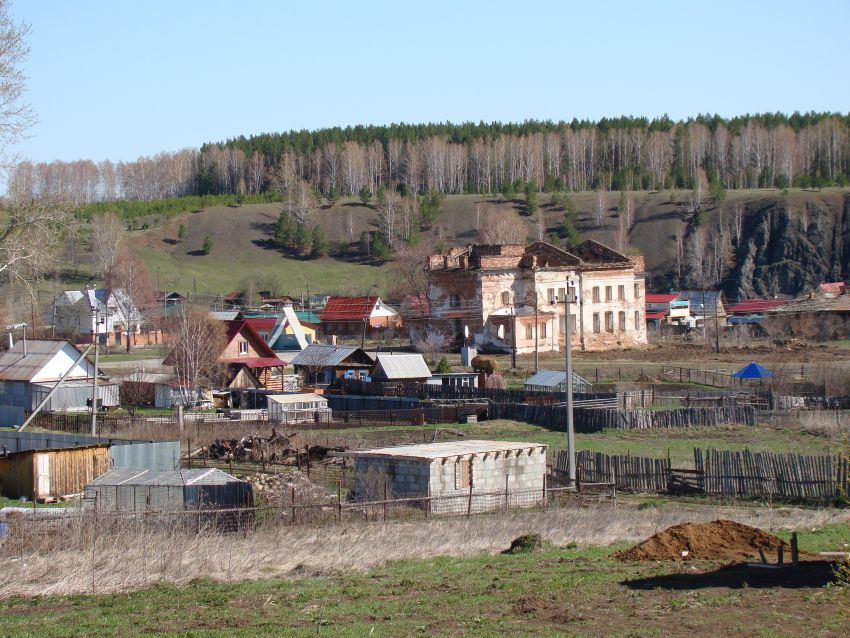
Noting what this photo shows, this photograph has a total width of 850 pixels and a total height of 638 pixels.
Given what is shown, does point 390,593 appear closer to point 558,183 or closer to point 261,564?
point 261,564

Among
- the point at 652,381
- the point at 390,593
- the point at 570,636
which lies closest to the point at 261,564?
the point at 390,593

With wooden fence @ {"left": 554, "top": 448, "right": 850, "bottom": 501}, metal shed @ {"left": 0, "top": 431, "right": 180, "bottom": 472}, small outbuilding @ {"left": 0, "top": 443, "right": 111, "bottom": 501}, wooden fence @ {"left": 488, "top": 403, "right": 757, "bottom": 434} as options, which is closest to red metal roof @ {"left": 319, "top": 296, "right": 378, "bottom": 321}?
wooden fence @ {"left": 488, "top": 403, "right": 757, "bottom": 434}

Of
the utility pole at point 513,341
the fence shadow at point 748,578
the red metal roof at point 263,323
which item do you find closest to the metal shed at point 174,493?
the fence shadow at point 748,578

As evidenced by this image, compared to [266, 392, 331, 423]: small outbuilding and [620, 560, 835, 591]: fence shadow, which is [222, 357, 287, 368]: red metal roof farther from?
[620, 560, 835, 591]: fence shadow

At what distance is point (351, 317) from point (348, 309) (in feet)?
3.94

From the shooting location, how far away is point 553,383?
45.7m

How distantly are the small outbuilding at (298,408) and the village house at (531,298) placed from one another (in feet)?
63.0

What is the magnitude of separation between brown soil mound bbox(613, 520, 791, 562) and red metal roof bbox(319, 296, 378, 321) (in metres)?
60.0

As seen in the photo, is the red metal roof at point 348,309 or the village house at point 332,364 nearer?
the village house at point 332,364

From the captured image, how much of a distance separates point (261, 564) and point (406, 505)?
714cm

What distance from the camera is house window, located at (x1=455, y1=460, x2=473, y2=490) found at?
2508cm

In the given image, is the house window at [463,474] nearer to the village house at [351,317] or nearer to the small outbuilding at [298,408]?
the small outbuilding at [298,408]

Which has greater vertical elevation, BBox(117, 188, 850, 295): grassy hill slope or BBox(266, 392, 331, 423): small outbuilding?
BBox(117, 188, 850, 295): grassy hill slope

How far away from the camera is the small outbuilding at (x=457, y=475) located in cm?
2455
